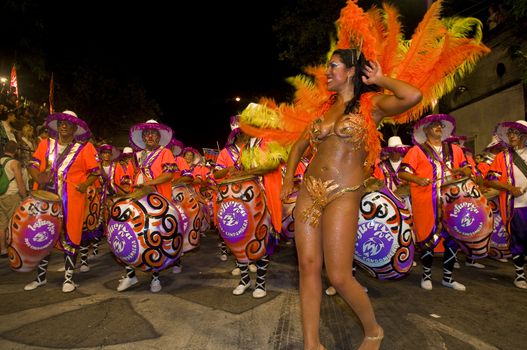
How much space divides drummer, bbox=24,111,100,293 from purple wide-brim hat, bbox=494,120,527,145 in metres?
5.74

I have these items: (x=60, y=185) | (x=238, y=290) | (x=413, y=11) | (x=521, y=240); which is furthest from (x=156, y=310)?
(x=413, y=11)

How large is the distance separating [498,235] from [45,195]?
6.20m

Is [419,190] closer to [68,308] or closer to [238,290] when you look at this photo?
[238,290]

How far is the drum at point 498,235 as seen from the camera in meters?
5.06

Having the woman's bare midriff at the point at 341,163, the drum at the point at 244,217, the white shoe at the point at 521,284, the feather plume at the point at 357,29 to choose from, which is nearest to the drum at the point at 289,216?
the drum at the point at 244,217

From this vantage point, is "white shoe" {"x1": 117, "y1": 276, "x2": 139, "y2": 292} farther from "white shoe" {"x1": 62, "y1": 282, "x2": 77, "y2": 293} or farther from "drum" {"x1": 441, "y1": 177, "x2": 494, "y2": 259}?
"drum" {"x1": 441, "y1": 177, "x2": 494, "y2": 259}

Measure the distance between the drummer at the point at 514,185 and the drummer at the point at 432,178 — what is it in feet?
2.74

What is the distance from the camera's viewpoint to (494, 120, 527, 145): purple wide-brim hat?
482 cm

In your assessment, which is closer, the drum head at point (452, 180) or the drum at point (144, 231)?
the drum at point (144, 231)

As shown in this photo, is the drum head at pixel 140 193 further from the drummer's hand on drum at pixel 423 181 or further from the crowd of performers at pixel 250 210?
the drummer's hand on drum at pixel 423 181

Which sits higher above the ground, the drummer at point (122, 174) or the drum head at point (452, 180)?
the drummer at point (122, 174)

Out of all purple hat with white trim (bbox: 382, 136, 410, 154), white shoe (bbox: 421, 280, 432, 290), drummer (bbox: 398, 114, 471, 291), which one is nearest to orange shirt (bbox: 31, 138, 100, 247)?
drummer (bbox: 398, 114, 471, 291)

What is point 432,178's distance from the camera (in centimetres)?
448

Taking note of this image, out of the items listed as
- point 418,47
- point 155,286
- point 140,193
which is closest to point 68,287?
point 155,286
